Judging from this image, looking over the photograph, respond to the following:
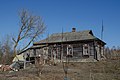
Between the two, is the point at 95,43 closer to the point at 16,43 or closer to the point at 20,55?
the point at 20,55

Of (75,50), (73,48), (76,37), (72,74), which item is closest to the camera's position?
(72,74)

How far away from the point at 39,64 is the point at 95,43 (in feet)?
56.3

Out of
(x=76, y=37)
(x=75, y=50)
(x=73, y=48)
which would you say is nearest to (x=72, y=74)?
(x=75, y=50)

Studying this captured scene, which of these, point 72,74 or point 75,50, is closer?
point 72,74

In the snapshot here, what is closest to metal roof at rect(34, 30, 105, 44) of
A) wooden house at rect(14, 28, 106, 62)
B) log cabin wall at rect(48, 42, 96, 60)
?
wooden house at rect(14, 28, 106, 62)

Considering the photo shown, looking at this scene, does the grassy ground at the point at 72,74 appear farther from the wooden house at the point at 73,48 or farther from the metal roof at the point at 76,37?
the metal roof at the point at 76,37

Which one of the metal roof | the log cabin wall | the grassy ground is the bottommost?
the grassy ground

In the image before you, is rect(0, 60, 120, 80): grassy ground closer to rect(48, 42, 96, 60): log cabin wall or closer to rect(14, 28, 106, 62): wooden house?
rect(14, 28, 106, 62): wooden house

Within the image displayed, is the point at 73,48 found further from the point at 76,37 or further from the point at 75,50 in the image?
the point at 76,37

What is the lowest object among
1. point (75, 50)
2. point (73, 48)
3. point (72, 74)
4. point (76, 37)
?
point (72, 74)

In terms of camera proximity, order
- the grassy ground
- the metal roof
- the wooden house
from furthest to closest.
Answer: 1. the metal roof
2. the wooden house
3. the grassy ground

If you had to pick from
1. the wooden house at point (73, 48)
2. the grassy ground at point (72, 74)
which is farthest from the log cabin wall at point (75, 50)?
the grassy ground at point (72, 74)

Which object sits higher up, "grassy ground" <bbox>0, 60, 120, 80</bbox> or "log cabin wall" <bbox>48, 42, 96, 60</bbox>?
"log cabin wall" <bbox>48, 42, 96, 60</bbox>

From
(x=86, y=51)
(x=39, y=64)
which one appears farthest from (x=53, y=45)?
(x=39, y=64)
